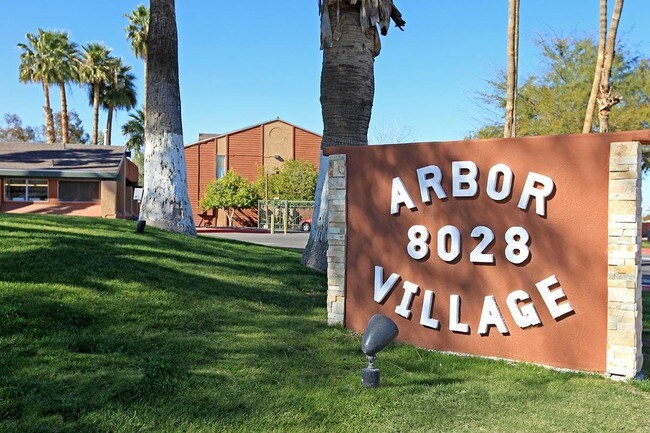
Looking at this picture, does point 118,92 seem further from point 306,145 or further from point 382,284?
point 382,284

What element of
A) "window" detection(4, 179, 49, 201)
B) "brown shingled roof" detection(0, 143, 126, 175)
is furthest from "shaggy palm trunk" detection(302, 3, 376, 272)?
"window" detection(4, 179, 49, 201)

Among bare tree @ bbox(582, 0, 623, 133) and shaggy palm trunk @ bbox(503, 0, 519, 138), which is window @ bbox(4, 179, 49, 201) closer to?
shaggy palm trunk @ bbox(503, 0, 519, 138)

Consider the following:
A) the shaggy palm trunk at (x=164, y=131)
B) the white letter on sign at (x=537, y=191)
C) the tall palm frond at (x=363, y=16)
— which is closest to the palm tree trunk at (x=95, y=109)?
the shaggy palm trunk at (x=164, y=131)

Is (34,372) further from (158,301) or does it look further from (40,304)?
(158,301)

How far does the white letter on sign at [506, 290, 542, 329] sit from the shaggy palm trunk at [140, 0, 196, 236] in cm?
960

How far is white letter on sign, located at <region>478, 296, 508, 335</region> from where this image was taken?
6285 mm

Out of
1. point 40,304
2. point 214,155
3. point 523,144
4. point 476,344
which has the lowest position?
point 476,344

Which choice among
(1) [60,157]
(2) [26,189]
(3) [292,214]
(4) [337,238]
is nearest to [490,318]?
(4) [337,238]

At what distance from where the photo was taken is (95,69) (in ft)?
145

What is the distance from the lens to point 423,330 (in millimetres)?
6773

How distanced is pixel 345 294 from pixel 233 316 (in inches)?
56.9

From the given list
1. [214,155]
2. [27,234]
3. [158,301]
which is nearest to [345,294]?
[158,301]

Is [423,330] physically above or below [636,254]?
below

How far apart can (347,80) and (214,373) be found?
269 inches
